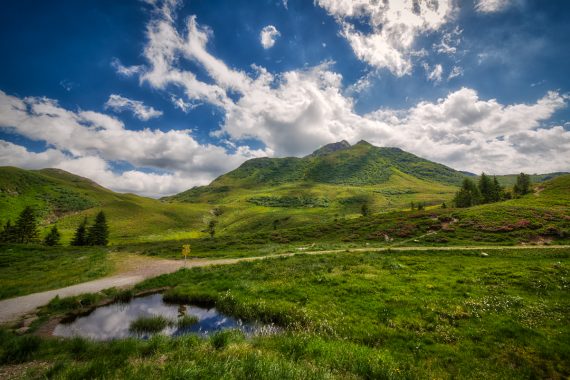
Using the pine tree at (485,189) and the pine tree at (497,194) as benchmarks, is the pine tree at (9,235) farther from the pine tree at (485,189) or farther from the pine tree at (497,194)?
the pine tree at (497,194)

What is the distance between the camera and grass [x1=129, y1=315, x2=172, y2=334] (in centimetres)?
1393

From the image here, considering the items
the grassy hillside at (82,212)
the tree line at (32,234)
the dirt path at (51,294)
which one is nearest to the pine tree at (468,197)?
the dirt path at (51,294)

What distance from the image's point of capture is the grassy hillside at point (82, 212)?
127 m

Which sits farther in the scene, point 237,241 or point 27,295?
point 237,241

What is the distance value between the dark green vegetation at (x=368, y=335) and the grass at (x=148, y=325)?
150 inches

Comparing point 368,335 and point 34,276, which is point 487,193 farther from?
point 34,276

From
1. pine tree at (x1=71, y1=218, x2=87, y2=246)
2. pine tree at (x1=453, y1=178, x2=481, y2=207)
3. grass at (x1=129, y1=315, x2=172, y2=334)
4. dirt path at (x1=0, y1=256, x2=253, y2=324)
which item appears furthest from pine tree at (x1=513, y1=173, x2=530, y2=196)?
pine tree at (x1=71, y1=218, x2=87, y2=246)

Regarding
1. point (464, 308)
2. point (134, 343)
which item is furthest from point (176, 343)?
point (464, 308)

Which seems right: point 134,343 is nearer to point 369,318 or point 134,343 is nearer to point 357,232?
point 369,318

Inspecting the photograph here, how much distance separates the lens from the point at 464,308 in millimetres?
13820

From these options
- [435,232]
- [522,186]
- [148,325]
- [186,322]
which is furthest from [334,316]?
[522,186]

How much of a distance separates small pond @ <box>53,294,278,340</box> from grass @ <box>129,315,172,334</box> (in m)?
0.28

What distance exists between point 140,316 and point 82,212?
192 metres

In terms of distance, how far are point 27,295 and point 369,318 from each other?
26.8 meters
